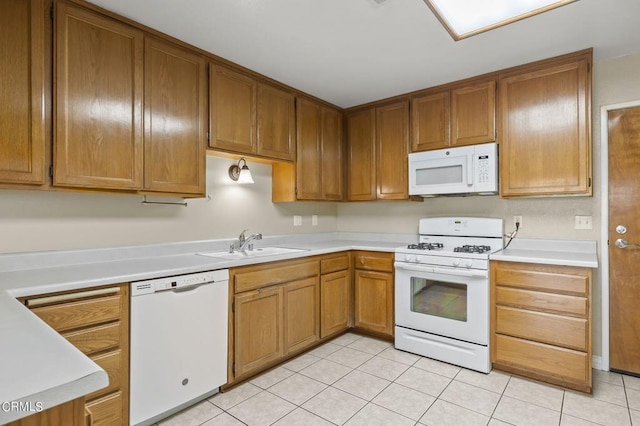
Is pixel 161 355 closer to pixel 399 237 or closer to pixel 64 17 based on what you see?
pixel 64 17

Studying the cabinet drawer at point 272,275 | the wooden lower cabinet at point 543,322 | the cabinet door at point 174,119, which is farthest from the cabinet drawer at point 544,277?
the cabinet door at point 174,119

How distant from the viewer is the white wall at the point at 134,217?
76.0 inches

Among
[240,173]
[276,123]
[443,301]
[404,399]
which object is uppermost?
[276,123]

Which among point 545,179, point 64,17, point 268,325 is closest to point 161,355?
point 268,325

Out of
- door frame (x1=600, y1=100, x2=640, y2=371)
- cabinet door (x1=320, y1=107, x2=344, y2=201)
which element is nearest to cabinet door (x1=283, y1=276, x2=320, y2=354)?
cabinet door (x1=320, y1=107, x2=344, y2=201)

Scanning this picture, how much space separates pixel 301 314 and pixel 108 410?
1.44m

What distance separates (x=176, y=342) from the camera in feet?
6.51

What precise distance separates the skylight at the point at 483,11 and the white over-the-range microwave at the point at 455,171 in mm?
1038

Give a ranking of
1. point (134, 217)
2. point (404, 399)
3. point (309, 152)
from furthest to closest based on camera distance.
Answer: point (309, 152) < point (134, 217) < point (404, 399)

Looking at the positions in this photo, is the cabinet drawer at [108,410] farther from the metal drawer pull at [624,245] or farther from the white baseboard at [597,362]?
the metal drawer pull at [624,245]

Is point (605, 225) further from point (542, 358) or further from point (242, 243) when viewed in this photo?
point (242, 243)

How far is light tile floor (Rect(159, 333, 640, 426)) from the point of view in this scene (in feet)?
6.49

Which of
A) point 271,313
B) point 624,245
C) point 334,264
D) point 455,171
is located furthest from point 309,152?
point 624,245

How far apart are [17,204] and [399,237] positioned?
3096 millimetres
